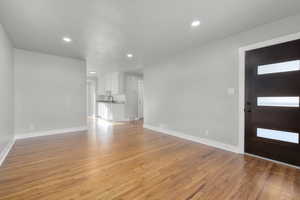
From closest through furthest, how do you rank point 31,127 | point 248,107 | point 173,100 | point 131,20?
1. point 131,20
2. point 248,107
3. point 31,127
4. point 173,100

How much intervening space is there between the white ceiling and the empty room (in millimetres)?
20

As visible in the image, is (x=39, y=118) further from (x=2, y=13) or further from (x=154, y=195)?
(x=154, y=195)

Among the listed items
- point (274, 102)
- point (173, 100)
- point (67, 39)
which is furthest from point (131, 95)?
point (274, 102)

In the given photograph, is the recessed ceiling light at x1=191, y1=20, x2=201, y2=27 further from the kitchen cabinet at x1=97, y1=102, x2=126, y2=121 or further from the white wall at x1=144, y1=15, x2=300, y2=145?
the kitchen cabinet at x1=97, y1=102, x2=126, y2=121

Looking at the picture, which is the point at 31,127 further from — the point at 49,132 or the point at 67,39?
the point at 67,39

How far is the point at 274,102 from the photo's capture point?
2.43m

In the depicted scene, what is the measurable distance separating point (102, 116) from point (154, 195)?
22.6ft

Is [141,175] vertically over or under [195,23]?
under

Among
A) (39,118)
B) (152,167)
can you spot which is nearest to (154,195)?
(152,167)

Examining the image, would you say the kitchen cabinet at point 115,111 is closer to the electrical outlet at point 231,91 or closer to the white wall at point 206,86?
the white wall at point 206,86

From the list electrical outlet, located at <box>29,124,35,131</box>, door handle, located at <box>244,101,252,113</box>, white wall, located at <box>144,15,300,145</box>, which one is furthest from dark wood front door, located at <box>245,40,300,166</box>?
electrical outlet, located at <box>29,124,35,131</box>

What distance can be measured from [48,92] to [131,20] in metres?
3.63

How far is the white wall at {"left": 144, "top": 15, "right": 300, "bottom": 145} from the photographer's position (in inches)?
111

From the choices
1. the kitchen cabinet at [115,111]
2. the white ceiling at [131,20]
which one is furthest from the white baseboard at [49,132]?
the white ceiling at [131,20]
